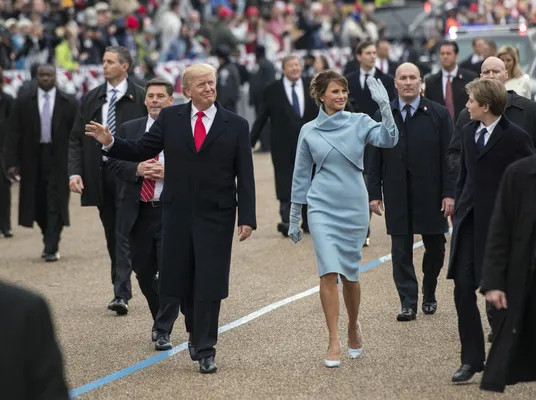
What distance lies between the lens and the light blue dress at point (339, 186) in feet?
27.6

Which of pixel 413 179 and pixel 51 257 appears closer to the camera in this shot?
pixel 413 179

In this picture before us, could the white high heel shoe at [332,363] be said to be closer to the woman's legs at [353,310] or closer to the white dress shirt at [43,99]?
the woman's legs at [353,310]

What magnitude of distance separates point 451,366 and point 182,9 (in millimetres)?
23323

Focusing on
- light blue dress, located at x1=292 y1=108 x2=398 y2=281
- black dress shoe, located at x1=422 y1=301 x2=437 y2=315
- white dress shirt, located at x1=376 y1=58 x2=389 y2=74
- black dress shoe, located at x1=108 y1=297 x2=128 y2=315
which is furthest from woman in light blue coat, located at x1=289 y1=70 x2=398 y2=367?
white dress shirt, located at x1=376 y1=58 x2=389 y2=74

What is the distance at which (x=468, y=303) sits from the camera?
7602 millimetres

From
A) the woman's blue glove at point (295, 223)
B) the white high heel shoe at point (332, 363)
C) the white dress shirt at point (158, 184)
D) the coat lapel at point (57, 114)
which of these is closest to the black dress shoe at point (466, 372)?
the white high heel shoe at point (332, 363)

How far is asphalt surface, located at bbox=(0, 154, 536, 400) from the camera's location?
772 cm

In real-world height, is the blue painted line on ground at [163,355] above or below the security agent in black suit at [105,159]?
below

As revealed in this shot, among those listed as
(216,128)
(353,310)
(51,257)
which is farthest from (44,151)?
(353,310)

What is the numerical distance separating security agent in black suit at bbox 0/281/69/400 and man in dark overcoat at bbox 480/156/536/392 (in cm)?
303

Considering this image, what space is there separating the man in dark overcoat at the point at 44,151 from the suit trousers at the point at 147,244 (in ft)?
14.8

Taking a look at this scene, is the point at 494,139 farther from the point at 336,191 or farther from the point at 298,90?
the point at 298,90

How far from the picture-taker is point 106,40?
81.0ft

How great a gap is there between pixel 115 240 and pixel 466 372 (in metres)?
4.21
